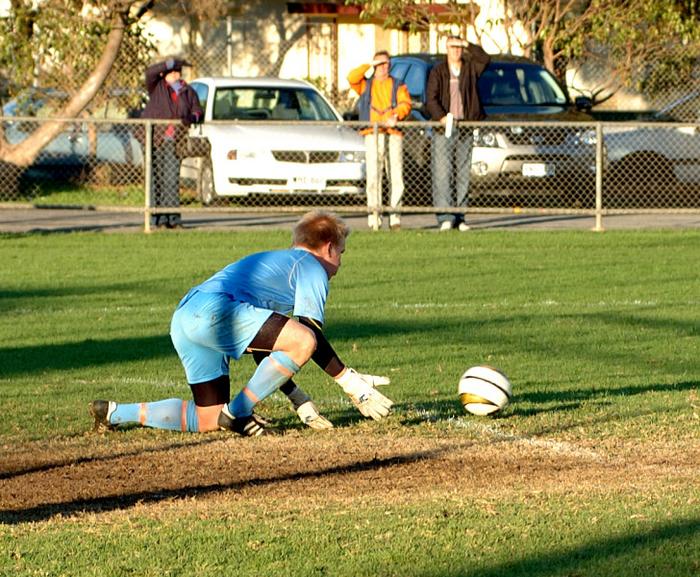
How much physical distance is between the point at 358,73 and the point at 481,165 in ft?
6.77

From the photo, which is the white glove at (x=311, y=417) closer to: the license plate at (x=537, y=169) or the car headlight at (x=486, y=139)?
the car headlight at (x=486, y=139)

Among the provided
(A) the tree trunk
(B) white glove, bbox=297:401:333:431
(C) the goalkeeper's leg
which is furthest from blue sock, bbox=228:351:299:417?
(A) the tree trunk

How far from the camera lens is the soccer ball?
28.9 feet

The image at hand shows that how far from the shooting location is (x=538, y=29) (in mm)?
27156

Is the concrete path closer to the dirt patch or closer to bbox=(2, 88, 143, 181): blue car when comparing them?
bbox=(2, 88, 143, 181): blue car

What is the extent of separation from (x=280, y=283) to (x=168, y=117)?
12083 mm

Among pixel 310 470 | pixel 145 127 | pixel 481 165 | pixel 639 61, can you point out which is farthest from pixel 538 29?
pixel 310 470

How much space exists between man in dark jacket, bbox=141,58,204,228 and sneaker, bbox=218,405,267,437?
37.7 ft

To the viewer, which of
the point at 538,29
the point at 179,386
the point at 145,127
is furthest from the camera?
the point at 538,29

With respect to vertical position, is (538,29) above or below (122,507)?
above

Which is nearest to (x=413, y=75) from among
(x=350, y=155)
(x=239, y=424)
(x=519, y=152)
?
(x=350, y=155)

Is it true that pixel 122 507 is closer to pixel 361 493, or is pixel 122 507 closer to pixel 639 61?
pixel 361 493

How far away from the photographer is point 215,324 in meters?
8.17

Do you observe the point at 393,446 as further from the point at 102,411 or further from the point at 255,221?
the point at 255,221
